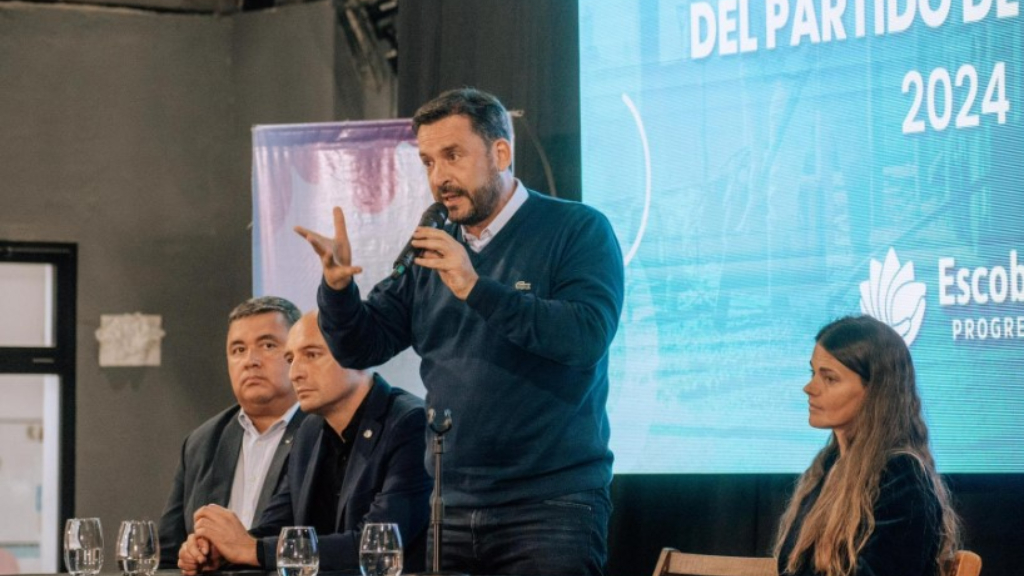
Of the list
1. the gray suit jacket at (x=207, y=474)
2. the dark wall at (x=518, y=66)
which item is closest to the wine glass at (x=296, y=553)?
the gray suit jacket at (x=207, y=474)

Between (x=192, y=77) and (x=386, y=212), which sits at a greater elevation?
(x=192, y=77)

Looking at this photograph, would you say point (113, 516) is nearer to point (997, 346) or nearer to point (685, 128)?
point (685, 128)

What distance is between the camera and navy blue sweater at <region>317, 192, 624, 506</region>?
2.50 meters

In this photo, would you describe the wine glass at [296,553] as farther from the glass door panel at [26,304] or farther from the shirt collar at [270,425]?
the glass door panel at [26,304]

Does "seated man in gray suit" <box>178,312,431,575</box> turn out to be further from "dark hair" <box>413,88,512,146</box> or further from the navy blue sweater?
"dark hair" <box>413,88,512,146</box>

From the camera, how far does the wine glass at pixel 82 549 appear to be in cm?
240

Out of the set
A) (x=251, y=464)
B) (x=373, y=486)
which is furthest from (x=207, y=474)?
(x=373, y=486)

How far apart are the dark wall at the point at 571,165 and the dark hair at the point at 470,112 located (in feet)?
4.88

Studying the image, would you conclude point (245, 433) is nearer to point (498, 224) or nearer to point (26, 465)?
point (498, 224)

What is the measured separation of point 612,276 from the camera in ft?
8.73

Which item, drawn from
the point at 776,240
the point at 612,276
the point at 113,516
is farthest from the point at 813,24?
the point at 113,516

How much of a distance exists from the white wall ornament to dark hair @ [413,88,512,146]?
12.7 feet

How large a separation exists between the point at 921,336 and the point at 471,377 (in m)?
1.43

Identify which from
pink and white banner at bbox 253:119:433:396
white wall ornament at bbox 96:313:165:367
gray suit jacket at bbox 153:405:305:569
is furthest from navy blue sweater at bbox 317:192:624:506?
white wall ornament at bbox 96:313:165:367
